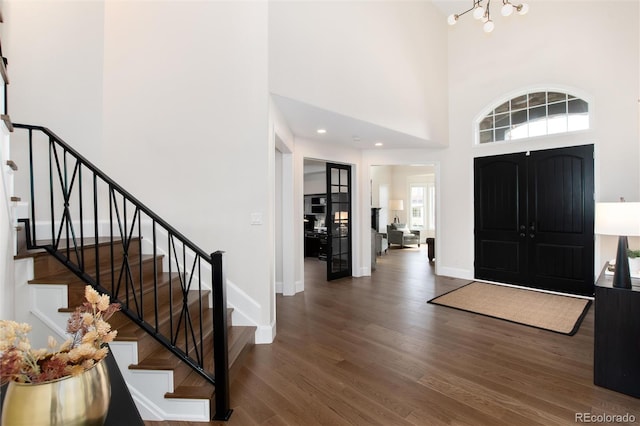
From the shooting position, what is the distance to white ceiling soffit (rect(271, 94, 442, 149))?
3.71 metres

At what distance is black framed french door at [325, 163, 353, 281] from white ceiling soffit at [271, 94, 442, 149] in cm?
60

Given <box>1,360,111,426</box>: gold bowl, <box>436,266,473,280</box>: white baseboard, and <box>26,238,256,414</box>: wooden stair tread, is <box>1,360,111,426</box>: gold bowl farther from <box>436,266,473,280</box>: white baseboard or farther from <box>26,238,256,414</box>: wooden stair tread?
<box>436,266,473,280</box>: white baseboard

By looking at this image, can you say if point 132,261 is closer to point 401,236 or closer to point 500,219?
point 500,219

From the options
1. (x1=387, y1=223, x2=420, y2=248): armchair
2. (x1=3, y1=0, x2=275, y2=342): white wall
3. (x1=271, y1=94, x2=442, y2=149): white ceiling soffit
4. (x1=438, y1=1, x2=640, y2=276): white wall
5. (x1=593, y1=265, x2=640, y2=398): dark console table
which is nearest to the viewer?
(x1=593, y1=265, x2=640, y2=398): dark console table

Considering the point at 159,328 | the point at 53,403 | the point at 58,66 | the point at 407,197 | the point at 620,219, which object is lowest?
the point at 159,328

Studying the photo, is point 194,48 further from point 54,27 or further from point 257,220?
point 257,220

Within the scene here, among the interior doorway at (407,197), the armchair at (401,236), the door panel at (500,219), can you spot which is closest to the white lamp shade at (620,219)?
the door panel at (500,219)

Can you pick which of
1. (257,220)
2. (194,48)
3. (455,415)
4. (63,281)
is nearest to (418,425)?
(455,415)

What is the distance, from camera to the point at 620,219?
2422 millimetres

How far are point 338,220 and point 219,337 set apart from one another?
4082 mm

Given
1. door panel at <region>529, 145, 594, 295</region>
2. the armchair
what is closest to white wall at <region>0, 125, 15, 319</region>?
door panel at <region>529, 145, 594, 295</region>

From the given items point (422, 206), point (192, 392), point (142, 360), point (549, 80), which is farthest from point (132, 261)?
point (422, 206)

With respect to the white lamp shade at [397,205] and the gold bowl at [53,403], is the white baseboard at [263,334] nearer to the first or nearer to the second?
the gold bowl at [53,403]

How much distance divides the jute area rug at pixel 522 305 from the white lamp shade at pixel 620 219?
159 cm
